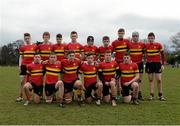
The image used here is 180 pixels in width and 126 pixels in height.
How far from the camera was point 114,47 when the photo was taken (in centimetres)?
1139

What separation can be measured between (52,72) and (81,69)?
0.87 meters

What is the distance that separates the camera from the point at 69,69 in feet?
34.8

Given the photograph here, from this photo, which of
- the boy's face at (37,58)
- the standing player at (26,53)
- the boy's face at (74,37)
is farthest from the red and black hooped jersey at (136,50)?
the standing player at (26,53)

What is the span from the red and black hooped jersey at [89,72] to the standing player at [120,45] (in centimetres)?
107

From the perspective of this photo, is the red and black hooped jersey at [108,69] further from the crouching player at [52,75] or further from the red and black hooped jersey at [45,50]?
the red and black hooped jersey at [45,50]

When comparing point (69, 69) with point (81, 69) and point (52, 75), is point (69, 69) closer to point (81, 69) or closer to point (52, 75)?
point (81, 69)

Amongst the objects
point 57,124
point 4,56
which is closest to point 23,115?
point 57,124

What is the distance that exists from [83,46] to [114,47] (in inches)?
39.5

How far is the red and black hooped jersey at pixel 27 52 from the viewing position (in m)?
11.0

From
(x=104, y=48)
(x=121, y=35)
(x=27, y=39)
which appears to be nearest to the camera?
(x=27, y=39)

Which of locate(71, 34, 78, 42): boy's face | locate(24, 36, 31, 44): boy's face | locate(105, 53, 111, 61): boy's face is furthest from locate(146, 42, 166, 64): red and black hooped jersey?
locate(24, 36, 31, 44): boy's face

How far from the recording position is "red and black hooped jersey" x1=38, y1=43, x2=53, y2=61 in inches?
432

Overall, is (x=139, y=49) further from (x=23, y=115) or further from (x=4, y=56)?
(x=4, y=56)

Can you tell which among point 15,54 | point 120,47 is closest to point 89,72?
point 120,47
